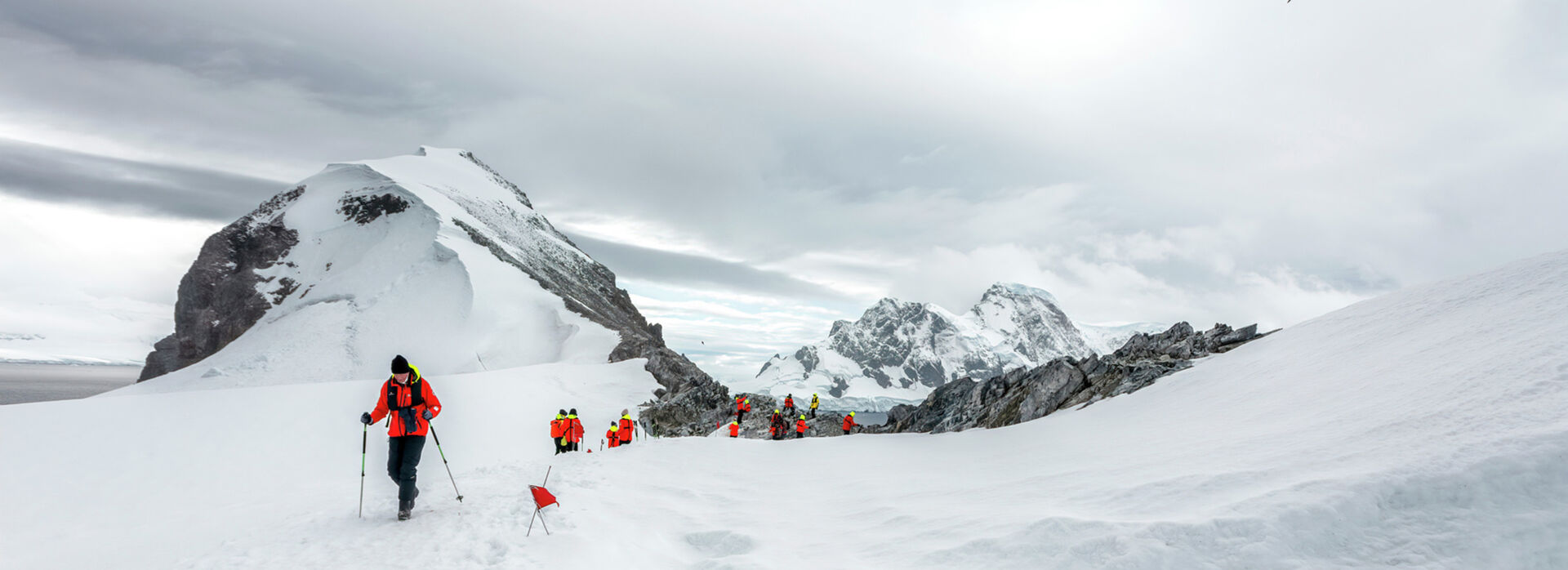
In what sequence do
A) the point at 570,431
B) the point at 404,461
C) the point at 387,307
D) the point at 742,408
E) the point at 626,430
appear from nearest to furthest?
the point at 404,461 → the point at 570,431 → the point at 626,430 → the point at 742,408 → the point at 387,307

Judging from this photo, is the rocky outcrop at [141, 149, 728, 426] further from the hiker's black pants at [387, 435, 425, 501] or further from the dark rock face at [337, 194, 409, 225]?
the hiker's black pants at [387, 435, 425, 501]

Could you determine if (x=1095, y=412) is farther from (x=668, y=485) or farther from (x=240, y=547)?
(x=240, y=547)

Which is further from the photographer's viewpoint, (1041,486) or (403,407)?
(1041,486)

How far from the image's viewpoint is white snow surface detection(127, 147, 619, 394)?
152ft

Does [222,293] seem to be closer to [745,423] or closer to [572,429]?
[745,423]

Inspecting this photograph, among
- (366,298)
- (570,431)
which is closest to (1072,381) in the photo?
(570,431)

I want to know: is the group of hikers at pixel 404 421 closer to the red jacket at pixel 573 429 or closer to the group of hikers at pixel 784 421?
the red jacket at pixel 573 429

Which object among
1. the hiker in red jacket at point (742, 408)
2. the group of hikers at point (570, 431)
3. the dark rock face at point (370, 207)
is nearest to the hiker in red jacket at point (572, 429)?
the group of hikers at point (570, 431)

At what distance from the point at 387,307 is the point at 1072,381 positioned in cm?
5005

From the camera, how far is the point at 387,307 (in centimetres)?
5041

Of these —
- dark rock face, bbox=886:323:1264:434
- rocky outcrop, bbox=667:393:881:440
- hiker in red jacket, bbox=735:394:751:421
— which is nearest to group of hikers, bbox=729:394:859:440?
hiker in red jacket, bbox=735:394:751:421

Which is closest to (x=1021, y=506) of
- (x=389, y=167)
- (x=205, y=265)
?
(x=205, y=265)

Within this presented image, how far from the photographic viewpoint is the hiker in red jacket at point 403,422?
820 centimetres

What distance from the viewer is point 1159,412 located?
50.6 feet
